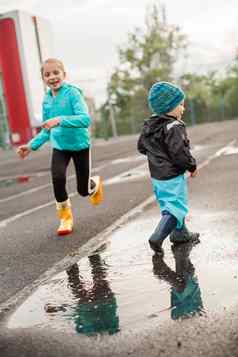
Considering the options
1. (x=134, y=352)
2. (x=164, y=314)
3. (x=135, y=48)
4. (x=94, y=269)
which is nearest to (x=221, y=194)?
(x=94, y=269)

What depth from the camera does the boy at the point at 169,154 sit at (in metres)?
4.84

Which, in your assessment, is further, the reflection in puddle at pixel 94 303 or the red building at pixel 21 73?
the red building at pixel 21 73

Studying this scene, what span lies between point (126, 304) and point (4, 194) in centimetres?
862

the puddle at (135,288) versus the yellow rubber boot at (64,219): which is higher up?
the puddle at (135,288)

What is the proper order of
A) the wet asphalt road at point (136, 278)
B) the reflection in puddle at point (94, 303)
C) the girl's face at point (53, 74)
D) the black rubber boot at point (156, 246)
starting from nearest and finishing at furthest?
the wet asphalt road at point (136, 278) < the reflection in puddle at point (94, 303) < the black rubber boot at point (156, 246) < the girl's face at point (53, 74)

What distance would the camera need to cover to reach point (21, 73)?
35.8 m

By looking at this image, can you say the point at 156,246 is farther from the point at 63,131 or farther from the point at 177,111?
the point at 63,131

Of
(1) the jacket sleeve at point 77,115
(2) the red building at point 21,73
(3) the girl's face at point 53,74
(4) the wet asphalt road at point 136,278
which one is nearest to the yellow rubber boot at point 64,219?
(4) the wet asphalt road at point 136,278

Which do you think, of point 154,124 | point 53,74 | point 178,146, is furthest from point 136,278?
point 53,74

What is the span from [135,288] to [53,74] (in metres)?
2.91

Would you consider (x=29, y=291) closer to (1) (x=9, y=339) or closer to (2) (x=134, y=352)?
(1) (x=9, y=339)

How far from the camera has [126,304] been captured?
3.53 m

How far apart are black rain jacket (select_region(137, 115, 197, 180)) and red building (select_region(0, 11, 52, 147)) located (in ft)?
101

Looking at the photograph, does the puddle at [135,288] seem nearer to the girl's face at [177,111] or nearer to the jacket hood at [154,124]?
the jacket hood at [154,124]
